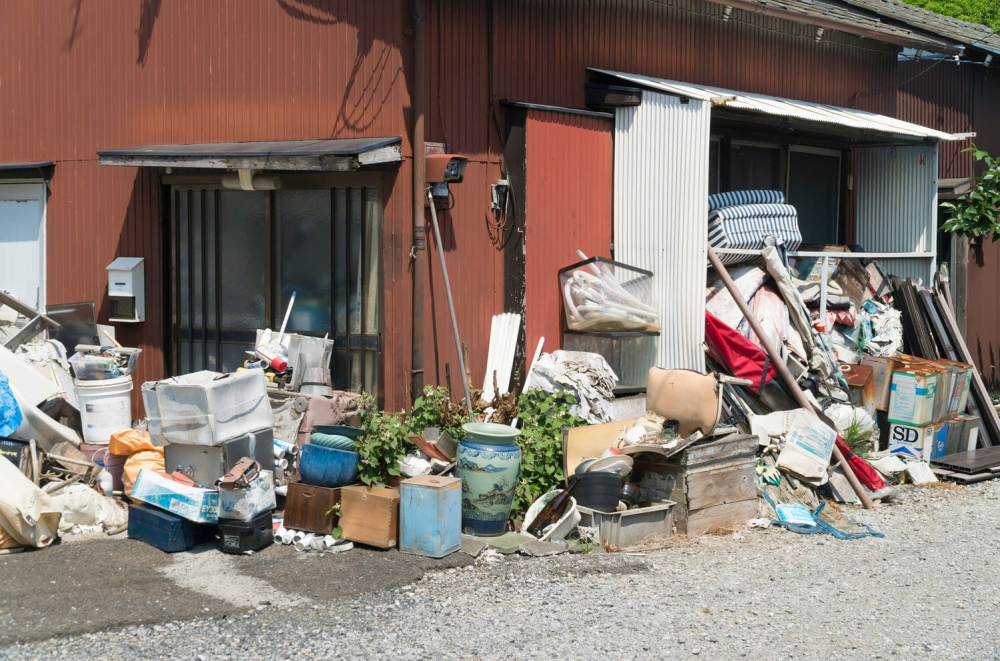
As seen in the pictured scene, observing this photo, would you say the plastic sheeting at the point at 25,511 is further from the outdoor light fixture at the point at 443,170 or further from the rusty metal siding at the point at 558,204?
the rusty metal siding at the point at 558,204

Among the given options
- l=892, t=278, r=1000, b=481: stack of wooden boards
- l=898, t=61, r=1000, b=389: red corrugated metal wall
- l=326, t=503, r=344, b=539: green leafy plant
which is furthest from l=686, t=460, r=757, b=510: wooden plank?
l=898, t=61, r=1000, b=389: red corrugated metal wall

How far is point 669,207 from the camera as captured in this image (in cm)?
968

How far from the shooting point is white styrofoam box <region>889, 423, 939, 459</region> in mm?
10555

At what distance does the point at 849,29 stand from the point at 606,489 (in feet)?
22.7

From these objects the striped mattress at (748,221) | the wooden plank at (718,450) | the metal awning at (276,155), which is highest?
the metal awning at (276,155)

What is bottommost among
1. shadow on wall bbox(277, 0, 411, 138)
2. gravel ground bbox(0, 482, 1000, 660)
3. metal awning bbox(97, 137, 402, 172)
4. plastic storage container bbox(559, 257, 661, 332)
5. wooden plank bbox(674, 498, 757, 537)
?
gravel ground bbox(0, 482, 1000, 660)

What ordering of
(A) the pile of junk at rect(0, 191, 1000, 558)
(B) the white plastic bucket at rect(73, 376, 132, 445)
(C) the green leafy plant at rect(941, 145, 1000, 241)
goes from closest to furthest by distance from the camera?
1. (A) the pile of junk at rect(0, 191, 1000, 558)
2. (B) the white plastic bucket at rect(73, 376, 132, 445)
3. (C) the green leafy plant at rect(941, 145, 1000, 241)

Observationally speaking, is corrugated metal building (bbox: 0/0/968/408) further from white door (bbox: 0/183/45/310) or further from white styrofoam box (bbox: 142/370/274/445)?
white styrofoam box (bbox: 142/370/274/445)

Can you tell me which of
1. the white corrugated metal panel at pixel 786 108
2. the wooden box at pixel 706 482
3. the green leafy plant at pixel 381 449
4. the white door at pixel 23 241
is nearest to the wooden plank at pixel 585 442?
the wooden box at pixel 706 482

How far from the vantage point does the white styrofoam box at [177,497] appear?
7277 mm

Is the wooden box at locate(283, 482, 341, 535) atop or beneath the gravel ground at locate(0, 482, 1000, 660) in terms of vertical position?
atop

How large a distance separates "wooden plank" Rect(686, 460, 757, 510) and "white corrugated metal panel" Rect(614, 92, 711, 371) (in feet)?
4.35

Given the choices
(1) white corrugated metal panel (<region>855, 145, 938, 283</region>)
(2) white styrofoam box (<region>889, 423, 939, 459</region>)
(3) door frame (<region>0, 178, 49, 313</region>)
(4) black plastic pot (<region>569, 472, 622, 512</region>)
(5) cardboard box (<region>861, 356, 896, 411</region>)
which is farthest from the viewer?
(1) white corrugated metal panel (<region>855, 145, 938, 283</region>)

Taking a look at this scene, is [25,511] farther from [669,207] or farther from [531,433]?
[669,207]
